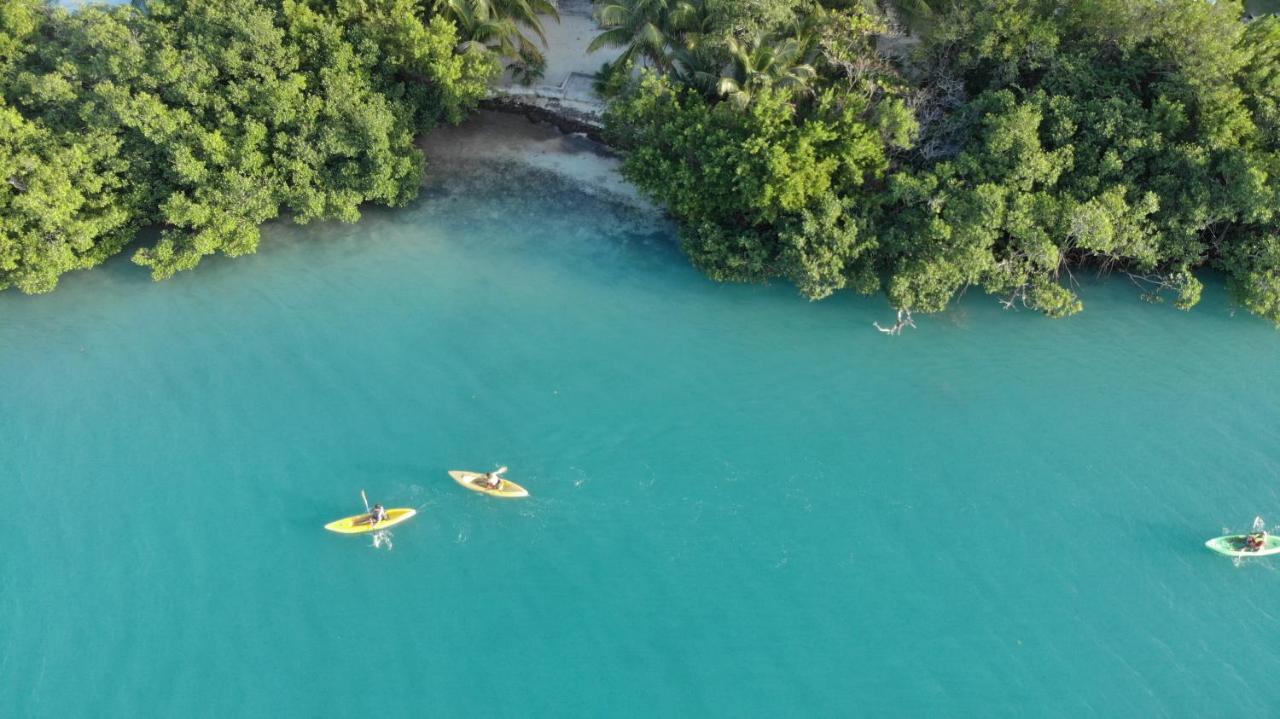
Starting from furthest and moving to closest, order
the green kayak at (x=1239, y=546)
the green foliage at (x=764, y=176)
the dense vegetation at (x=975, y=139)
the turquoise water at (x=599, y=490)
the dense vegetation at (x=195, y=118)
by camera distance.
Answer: the dense vegetation at (x=195, y=118), the green foliage at (x=764, y=176), the dense vegetation at (x=975, y=139), the green kayak at (x=1239, y=546), the turquoise water at (x=599, y=490)

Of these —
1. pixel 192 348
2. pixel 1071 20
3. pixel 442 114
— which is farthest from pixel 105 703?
pixel 1071 20

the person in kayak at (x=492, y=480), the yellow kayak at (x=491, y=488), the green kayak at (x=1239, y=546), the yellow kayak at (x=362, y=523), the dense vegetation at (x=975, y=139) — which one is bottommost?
the yellow kayak at (x=362, y=523)

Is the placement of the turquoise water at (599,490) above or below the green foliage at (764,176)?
below

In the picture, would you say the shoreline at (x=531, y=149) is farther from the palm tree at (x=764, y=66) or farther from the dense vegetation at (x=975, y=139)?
the palm tree at (x=764, y=66)

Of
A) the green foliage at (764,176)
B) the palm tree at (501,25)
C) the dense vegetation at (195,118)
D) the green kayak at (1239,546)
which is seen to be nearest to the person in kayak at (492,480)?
the green foliage at (764,176)

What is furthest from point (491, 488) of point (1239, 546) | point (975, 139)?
point (1239, 546)

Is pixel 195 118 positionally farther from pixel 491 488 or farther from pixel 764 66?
pixel 764 66

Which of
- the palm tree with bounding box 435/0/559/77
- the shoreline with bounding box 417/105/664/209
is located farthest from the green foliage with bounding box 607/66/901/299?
the palm tree with bounding box 435/0/559/77
